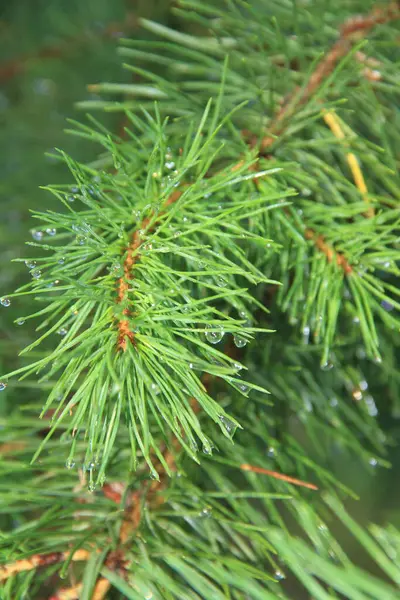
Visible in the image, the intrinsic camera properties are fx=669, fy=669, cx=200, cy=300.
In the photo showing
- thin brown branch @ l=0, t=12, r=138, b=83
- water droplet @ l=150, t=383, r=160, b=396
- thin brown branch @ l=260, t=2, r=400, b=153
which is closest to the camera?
water droplet @ l=150, t=383, r=160, b=396

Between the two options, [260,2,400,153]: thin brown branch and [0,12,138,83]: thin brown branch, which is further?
[0,12,138,83]: thin brown branch

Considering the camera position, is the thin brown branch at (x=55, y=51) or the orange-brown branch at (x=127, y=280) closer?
the orange-brown branch at (x=127, y=280)

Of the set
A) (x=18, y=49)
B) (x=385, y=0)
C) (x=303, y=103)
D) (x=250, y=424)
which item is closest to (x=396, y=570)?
(x=250, y=424)

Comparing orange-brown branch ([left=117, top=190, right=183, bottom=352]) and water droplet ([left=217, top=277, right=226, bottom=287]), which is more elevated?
water droplet ([left=217, top=277, right=226, bottom=287])

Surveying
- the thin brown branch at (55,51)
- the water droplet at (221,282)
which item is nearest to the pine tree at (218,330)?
the water droplet at (221,282)

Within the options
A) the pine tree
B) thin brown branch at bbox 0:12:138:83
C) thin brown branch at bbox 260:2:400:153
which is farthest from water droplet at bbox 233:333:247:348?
thin brown branch at bbox 0:12:138:83

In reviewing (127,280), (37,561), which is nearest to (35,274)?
(127,280)

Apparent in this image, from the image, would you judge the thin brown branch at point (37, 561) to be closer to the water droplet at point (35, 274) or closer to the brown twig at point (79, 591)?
the brown twig at point (79, 591)

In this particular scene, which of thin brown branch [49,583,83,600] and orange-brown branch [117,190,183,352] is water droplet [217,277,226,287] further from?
thin brown branch [49,583,83,600]
